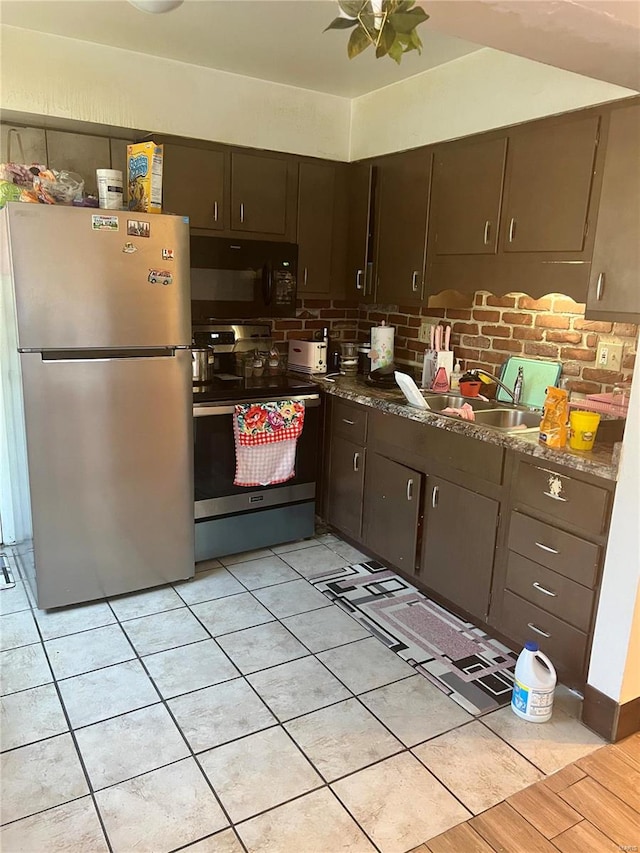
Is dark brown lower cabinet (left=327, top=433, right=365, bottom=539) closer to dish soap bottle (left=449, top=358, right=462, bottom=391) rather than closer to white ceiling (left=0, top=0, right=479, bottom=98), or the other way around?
dish soap bottle (left=449, top=358, right=462, bottom=391)

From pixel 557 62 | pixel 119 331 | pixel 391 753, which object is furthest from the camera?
pixel 119 331

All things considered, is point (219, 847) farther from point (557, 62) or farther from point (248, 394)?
point (557, 62)

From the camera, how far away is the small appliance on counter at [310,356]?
3652mm

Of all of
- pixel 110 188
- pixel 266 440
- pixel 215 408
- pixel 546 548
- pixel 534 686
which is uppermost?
pixel 110 188

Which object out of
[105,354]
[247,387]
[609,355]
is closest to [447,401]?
[609,355]

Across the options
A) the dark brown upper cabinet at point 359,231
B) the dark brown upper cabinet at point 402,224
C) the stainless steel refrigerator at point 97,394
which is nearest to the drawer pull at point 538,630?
the stainless steel refrigerator at point 97,394

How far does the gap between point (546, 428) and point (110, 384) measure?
1753mm

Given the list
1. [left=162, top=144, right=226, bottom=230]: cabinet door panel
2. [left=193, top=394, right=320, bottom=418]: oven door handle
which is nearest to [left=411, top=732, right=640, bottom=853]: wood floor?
[left=193, top=394, right=320, bottom=418]: oven door handle

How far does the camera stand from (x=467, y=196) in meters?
2.91

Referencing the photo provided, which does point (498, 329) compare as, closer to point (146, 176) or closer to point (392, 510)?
point (392, 510)

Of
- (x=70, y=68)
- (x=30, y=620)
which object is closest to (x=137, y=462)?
(x=30, y=620)

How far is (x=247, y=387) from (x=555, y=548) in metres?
1.63

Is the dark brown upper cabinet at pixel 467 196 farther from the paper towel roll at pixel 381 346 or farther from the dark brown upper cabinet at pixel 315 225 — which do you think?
the dark brown upper cabinet at pixel 315 225

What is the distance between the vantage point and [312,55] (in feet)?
9.71
